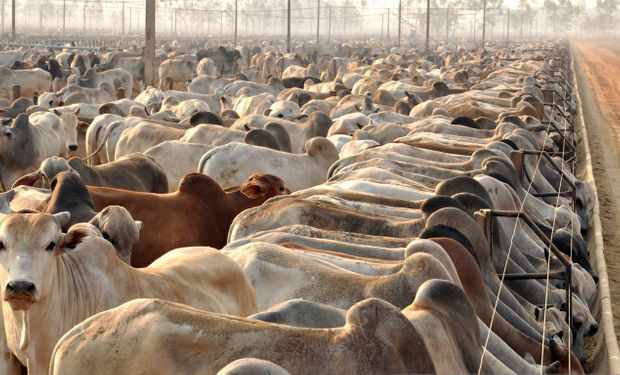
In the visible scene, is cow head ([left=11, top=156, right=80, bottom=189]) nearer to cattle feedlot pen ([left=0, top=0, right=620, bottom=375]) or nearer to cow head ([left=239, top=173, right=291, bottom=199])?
cattle feedlot pen ([left=0, top=0, right=620, bottom=375])

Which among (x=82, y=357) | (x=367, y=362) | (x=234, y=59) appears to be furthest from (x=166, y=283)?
(x=234, y=59)

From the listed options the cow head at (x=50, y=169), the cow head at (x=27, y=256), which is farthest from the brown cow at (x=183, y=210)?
the cow head at (x=27, y=256)

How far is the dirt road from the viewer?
12.6 meters

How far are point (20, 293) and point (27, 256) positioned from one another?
234mm

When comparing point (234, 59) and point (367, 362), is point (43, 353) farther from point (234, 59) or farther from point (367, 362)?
point (234, 59)

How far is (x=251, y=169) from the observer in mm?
11750

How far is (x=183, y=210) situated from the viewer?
9.02m

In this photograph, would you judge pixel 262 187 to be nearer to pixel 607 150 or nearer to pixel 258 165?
pixel 258 165

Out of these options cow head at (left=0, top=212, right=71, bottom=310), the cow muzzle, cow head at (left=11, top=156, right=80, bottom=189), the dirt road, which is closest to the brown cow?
cow head at (left=11, top=156, right=80, bottom=189)

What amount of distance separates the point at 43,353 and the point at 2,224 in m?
0.71

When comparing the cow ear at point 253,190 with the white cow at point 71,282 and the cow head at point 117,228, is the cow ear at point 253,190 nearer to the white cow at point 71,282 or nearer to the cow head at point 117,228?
the cow head at point 117,228

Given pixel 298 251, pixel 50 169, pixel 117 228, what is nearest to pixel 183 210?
pixel 50 169

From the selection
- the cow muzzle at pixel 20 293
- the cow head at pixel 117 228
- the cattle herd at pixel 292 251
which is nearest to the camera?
the cattle herd at pixel 292 251

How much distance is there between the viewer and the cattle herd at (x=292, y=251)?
387cm
